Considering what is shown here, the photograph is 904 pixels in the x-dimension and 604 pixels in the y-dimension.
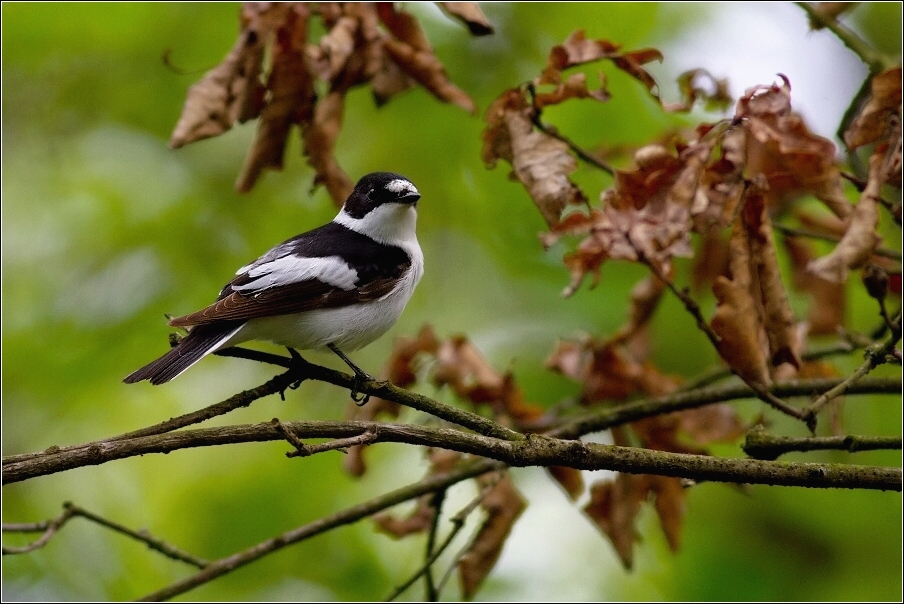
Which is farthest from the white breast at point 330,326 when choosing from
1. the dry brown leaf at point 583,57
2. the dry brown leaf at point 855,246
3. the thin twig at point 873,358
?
the dry brown leaf at point 855,246

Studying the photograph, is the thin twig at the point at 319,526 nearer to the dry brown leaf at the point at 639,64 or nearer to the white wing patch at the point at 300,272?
the white wing patch at the point at 300,272

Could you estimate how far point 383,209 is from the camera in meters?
4.02

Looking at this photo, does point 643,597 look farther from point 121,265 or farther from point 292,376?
point 121,265

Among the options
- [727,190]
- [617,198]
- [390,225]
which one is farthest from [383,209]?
[727,190]

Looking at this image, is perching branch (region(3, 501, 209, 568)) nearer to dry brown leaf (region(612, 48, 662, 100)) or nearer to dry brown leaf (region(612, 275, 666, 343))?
dry brown leaf (region(612, 275, 666, 343))

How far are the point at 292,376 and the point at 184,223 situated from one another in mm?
2718

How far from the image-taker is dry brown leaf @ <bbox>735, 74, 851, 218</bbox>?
2.62m

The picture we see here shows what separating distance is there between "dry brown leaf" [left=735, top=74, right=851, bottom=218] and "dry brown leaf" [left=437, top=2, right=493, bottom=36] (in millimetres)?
1039

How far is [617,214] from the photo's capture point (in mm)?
2566

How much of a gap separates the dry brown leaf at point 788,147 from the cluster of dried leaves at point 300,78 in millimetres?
1070

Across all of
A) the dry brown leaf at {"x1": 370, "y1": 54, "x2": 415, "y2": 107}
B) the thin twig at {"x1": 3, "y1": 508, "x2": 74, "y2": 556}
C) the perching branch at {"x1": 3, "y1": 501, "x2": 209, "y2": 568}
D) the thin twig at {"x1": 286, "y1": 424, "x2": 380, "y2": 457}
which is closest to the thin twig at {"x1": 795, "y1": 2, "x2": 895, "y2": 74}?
the dry brown leaf at {"x1": 370, "y1": 54, "x2": 415, "y2": 107}

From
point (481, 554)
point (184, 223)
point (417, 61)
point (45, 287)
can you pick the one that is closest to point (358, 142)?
point (184, 223)

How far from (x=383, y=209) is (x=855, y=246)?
2.13 metres

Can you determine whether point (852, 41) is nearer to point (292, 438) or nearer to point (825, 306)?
point (825, 306)
